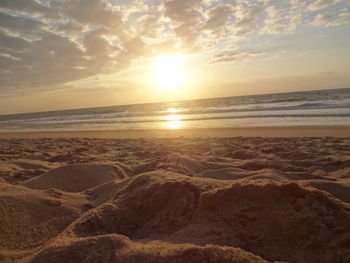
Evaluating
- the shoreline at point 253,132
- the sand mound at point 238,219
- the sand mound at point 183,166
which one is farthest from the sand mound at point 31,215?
the shoreline at point 253,132

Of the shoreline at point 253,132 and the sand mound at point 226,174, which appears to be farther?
the shoreline at point 253,132

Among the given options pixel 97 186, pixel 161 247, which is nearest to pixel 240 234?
pixel 161 247

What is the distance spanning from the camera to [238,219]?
1594mm

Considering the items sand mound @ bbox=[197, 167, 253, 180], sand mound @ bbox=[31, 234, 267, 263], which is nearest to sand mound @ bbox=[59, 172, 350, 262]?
sand mound @ bbox=[31, 234, 267, 263]

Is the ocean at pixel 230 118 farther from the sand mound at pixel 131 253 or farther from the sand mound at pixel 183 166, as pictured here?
the sand mound at pixel 131 253

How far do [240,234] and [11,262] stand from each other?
1304 mm

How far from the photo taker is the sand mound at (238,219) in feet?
4.58

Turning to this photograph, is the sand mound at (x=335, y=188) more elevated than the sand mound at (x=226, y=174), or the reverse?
the sand mound at (x=335, y=188)

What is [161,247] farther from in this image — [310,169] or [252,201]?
[310,169]

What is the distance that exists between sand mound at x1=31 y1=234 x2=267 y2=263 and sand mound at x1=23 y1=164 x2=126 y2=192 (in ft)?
6.02

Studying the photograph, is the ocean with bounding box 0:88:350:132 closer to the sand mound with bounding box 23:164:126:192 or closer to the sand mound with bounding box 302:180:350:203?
the sand mound with bounding box 302:180:350:203

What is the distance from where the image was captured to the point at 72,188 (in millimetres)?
3172

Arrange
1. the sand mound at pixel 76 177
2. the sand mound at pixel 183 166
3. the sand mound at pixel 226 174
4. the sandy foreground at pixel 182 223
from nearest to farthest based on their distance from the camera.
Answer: the sandy foreground at pixel 182 223
the sand mound at pixel 76 177
the sand mound at pixel 226 174
the sand mound at pixel 183 166

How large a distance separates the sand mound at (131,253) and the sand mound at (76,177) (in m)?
1.83
